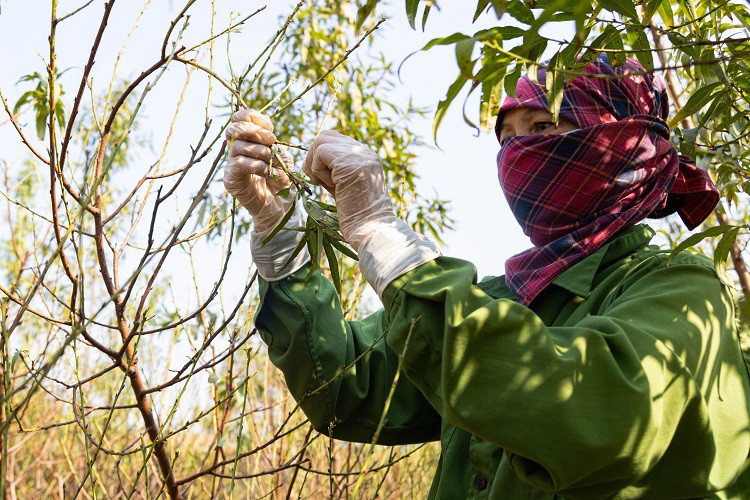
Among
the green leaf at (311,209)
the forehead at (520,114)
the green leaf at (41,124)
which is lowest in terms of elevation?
the green leaf at (311,209)

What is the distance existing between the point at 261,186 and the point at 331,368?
49cm

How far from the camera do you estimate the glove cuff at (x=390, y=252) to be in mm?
1504

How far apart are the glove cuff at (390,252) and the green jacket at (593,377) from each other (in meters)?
0.03

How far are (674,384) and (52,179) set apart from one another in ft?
3.72

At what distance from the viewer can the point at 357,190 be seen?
1.70 meters

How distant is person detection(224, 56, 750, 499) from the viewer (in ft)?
4.26

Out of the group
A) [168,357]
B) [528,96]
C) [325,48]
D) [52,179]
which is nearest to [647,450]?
[528,96]

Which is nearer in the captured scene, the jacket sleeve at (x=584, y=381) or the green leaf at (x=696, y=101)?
the jacket sleeve at (x=584, y=381)

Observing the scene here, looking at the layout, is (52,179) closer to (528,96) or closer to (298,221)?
(298,221)

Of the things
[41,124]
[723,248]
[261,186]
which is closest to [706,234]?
[723,248]

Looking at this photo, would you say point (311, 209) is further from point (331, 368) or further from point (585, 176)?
point (585, 176)

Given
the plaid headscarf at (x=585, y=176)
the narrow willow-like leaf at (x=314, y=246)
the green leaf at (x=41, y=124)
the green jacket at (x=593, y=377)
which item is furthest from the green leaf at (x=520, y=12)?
the green leaf at (x=41, y=124)

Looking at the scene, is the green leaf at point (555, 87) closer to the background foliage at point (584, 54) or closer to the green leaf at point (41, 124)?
the background foliage at point (584, 54)

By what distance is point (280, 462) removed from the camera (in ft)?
9.70
